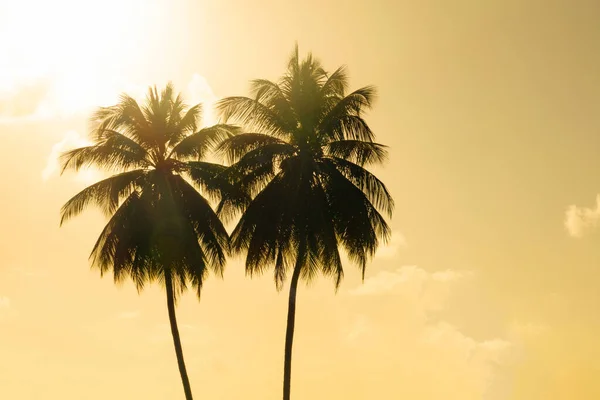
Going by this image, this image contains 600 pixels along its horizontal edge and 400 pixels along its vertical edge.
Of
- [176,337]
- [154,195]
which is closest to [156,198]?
[154,195]

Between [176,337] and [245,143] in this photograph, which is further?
[176,337]

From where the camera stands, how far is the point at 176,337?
40.3 meters

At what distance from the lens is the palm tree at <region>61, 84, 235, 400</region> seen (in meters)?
39.3

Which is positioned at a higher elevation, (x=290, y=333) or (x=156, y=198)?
(x=156, y=198)

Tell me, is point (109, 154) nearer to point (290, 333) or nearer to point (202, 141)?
point (202, 141)

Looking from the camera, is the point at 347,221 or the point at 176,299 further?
the point at 176,299

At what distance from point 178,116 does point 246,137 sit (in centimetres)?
409

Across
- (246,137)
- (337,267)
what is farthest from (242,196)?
(337,267)

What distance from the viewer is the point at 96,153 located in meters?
40.1

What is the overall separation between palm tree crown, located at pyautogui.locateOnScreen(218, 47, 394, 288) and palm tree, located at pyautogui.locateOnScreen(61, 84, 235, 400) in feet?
5.21

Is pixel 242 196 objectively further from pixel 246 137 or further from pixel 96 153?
pixel 96 153

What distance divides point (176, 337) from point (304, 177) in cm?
956

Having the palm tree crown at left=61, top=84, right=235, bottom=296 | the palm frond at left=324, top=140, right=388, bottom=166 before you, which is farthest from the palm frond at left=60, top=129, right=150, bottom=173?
the palm frond at left=324, top=140, right=388, bottom=166

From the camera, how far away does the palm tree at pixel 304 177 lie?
125ft
